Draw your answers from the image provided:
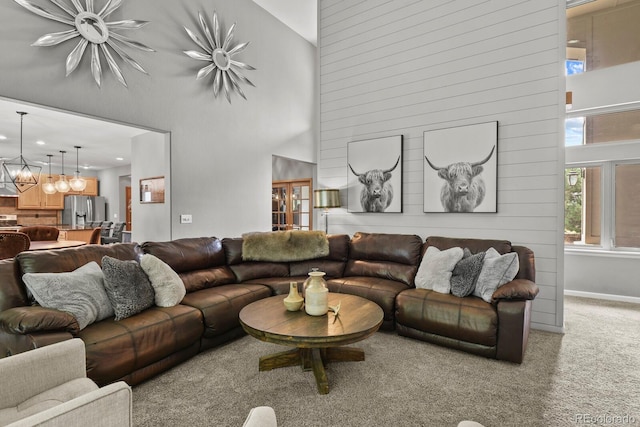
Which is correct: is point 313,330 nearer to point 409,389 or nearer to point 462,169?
point 409,389

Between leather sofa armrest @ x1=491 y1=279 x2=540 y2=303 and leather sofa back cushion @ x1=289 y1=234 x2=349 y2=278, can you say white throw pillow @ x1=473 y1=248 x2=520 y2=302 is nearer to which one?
leather sofa armrest @ x1=491 y1=279 x2=540 y2=303

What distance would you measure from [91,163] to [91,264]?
8.16 m

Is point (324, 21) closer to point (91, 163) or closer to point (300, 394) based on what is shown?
point (300, 394)

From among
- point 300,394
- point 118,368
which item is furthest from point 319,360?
point 118,368

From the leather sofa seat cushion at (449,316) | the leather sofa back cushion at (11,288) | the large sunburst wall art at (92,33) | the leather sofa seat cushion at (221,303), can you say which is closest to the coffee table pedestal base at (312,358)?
the leather sofa seat cushion at (221,303)

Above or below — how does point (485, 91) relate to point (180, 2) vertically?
below

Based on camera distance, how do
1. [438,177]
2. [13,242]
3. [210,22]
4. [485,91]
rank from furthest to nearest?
[210,22]
[438,177]
[485,91]
[13,242]

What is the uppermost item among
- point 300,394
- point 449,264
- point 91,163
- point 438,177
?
point 91,163

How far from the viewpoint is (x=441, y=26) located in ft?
13.5

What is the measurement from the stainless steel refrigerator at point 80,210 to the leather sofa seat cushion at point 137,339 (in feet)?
28.8

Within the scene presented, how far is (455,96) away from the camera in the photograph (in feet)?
13.3

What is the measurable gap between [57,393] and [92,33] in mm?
3337

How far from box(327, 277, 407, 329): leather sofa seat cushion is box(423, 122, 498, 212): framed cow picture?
1.26 metres

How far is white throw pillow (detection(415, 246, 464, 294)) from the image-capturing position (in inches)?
125
